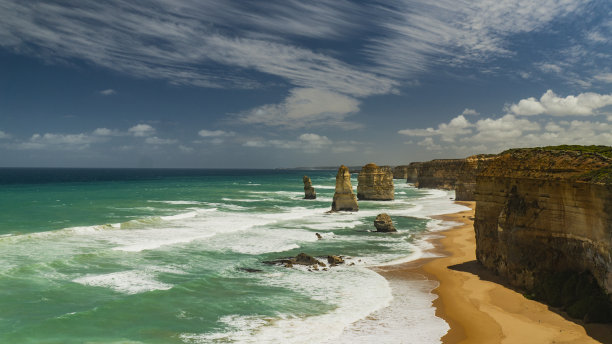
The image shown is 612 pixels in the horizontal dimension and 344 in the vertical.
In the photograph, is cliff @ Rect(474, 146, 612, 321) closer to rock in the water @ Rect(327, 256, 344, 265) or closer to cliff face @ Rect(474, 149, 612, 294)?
cliff face @ Rect(474, 149, 612, 294)

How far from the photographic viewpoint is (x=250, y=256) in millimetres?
25875

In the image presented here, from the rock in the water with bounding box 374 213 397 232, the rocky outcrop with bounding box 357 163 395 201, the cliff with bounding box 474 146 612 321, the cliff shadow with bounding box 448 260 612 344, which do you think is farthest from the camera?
the rocky outcrop with bounding box 357 163 395 201

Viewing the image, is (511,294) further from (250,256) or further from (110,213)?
(110,213)

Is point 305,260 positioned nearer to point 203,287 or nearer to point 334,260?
point 334,260

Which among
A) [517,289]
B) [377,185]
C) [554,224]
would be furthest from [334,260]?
[377,185]

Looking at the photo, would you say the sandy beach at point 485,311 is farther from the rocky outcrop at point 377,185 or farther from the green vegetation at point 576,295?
the rocky outcrop at point 377,185

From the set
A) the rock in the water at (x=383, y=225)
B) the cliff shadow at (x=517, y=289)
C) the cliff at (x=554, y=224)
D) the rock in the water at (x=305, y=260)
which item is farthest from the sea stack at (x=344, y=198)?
the cliff at (x=554, y=224)

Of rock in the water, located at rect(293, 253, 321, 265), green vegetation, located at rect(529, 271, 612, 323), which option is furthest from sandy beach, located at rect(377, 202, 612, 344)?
rock in the water, located at rect(293, 253, 321, 265)

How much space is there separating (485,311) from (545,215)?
4435 mm

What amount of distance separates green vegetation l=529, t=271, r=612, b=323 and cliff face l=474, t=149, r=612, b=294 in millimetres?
182

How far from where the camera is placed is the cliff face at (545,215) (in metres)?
13.4

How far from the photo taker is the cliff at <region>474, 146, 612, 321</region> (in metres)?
13.3

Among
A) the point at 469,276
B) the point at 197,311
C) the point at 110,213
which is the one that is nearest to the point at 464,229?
the point at 469,276

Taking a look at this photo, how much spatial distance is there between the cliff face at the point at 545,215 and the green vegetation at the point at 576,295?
18cm
